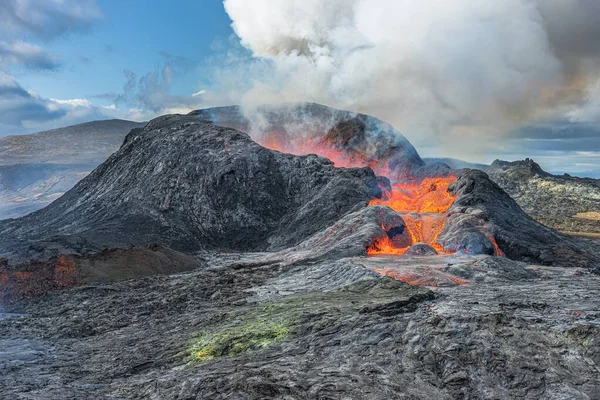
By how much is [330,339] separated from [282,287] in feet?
43.0

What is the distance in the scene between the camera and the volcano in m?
40.3

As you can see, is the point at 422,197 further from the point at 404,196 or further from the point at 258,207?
the point at 258,207

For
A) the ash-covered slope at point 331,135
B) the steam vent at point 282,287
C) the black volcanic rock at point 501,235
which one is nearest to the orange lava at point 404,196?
the ash-covered slope at point 331,135

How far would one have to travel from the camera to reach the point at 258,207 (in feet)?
185

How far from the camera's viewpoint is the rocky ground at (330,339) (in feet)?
41.7

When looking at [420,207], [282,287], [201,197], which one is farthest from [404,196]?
[282,287]

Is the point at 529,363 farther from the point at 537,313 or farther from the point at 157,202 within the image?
the point at 157,202

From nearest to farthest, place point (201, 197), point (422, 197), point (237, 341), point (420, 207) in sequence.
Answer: point (237, 341)
point (201, 197)
point (420, 207)
point (422, 197)

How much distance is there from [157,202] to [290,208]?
644 inches

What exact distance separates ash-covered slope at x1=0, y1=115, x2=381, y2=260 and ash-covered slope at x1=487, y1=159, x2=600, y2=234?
50.0 meters

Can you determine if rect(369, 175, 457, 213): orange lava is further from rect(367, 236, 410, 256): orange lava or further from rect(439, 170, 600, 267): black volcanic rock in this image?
rect(367, 236, 410, 256): orange lava

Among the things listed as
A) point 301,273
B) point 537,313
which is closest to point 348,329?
point 537,313

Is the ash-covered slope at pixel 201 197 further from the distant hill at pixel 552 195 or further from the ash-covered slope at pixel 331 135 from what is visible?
the distant hill at pixel 552 195

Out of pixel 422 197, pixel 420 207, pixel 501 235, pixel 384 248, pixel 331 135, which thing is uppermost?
pixel 331 135
